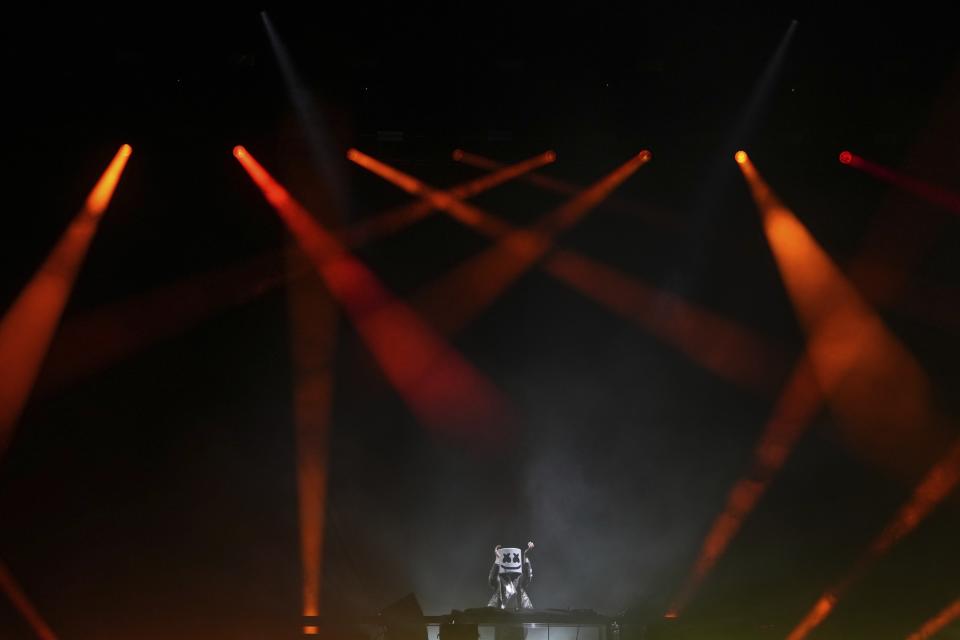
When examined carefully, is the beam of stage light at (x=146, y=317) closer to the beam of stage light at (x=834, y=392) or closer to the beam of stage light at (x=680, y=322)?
the beam of stage light at (x=680, y=322)

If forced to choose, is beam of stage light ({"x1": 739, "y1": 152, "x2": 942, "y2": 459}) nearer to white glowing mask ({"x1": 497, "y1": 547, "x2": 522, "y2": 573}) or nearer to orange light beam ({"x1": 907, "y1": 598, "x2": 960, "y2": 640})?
orange light beam ({"x1": 907, "y1": 598, "x2": 960, "y2": 640})

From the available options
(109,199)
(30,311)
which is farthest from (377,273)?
(30,311)

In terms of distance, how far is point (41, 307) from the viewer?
748 cm

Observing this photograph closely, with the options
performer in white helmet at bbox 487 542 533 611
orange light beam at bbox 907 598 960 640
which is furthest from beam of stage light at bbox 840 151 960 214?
performer in white helmet at bbox 487 542 533 611

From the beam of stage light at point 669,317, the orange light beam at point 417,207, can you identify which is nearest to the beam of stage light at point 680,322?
the beam of stage light at point 669,317

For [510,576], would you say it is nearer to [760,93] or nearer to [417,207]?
[417,207]

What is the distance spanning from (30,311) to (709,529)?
5707 millimetres

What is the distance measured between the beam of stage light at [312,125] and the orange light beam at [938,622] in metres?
5.64

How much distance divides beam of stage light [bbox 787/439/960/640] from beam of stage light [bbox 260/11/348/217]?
5039 millimetres

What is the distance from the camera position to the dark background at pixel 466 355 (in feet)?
23.5

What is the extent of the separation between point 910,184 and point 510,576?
4.51 m

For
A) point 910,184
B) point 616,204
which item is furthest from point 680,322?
point 910,184

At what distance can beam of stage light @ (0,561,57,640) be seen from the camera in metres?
6.97

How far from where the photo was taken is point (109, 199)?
7.63m
